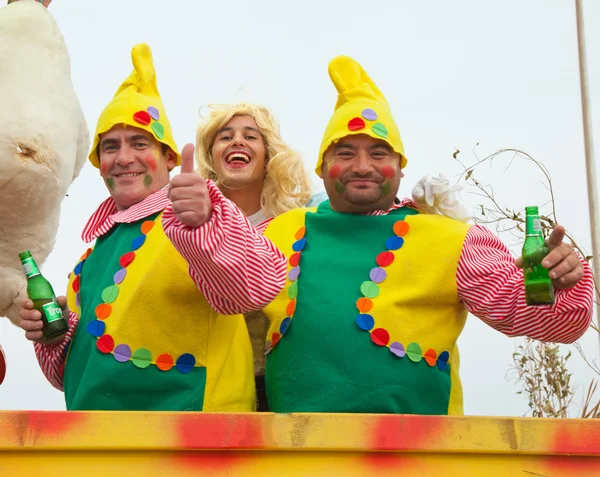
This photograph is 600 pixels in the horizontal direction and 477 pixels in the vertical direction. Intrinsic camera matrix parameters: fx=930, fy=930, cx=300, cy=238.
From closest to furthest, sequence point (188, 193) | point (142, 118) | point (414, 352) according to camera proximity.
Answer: point (188, 193) → point (414, 352) → point (142, 118)

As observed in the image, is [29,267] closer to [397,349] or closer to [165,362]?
[165,362]

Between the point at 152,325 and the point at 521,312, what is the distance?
3.55ft

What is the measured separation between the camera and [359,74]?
3.33m

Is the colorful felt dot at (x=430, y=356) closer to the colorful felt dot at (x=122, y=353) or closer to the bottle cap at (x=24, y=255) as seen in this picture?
the colorful felt dot at (x=122, y=353)

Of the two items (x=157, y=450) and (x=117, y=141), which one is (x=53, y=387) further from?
(x=157, y=450)

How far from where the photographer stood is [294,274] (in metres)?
2.96

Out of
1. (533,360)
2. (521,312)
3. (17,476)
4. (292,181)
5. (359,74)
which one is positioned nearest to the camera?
(17,476)

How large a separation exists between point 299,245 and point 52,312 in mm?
810

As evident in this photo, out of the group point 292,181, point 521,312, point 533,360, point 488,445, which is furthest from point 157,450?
point 533,360

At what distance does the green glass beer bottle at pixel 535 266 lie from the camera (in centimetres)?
258

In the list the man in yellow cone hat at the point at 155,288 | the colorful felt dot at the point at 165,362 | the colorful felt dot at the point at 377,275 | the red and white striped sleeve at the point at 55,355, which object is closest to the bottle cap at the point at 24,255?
the man in yellow cone hat at the point at 155,288

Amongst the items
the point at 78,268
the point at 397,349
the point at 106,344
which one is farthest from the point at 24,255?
the point at 397,349

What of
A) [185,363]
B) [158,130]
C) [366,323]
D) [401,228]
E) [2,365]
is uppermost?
[158,130]

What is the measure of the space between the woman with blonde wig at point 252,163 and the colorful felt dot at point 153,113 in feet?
2.27
